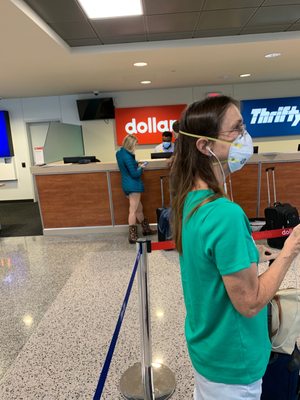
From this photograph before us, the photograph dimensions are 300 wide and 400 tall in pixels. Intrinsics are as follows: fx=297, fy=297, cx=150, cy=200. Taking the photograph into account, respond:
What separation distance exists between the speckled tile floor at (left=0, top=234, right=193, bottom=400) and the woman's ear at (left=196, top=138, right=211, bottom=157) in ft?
4.67

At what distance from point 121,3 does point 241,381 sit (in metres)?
3.17

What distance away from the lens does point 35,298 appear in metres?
2.77

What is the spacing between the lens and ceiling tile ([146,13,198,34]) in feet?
10.4

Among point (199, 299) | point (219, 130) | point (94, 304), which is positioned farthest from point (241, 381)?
point (94, 304)

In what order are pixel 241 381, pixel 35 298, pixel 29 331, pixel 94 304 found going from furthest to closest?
pixel 35 298, pixel 94 304, pixel 29 331, pixel 241 381

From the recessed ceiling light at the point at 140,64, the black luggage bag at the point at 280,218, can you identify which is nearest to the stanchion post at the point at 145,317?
the black luggage bag at the point at 280,218

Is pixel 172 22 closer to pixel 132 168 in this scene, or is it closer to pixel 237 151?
pixel 132 168

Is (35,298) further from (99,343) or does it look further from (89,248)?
(89,248)

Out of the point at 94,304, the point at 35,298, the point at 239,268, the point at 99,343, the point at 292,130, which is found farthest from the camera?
the point at 292,130

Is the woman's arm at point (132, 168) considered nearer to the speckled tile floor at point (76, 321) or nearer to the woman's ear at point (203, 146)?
the speckled tile floor at point (76, 321)

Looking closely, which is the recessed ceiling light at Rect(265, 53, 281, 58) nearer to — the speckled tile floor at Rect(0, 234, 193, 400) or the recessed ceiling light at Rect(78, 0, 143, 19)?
the recessed ceiling light at Rect(78, 0, 143, 19)

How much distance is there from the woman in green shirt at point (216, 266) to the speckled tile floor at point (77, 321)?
0.96m

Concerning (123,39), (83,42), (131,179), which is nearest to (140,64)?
(123,39)

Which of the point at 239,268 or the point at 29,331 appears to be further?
the point at 29,331
